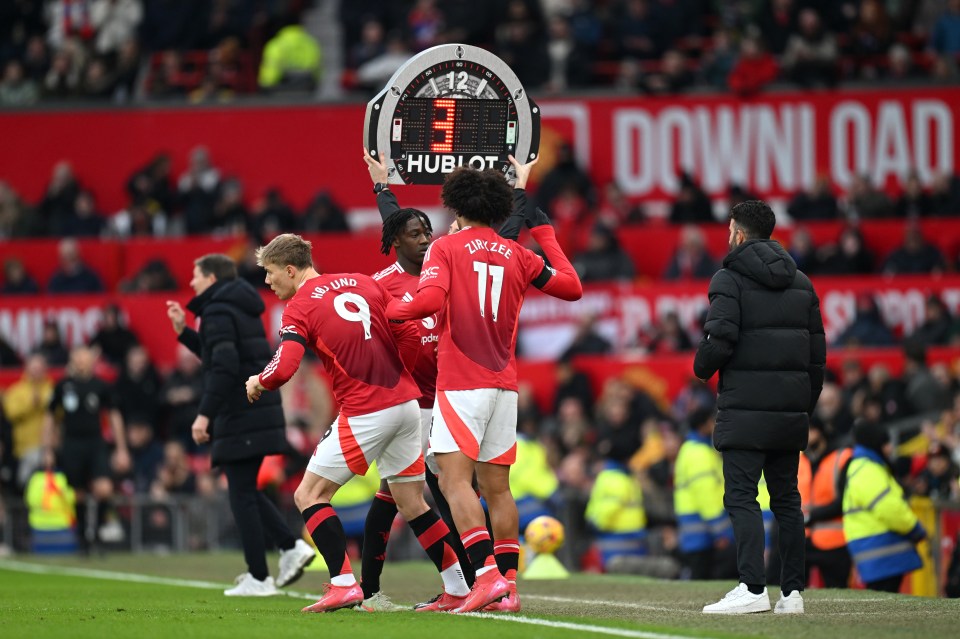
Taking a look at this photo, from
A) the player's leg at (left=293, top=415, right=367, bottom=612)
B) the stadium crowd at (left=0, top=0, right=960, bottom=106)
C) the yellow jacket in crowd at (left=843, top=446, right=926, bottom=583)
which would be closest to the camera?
the player's leg at (left=293, top=415, right=367, bottom=612)

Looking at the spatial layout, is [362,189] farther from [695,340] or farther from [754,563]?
[754,563]

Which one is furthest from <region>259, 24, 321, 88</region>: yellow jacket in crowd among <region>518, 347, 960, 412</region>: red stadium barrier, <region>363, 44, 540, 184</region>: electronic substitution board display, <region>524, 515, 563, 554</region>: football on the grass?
<region>363, 44, 540, 184</region>: electronic substitution board display

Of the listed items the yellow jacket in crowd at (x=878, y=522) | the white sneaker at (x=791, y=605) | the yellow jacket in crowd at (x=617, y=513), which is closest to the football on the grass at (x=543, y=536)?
the yellow jacket in crowd at (x=617, y=513)

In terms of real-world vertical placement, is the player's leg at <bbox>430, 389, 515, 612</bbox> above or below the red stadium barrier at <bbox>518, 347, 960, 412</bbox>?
below

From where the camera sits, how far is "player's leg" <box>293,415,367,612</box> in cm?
923

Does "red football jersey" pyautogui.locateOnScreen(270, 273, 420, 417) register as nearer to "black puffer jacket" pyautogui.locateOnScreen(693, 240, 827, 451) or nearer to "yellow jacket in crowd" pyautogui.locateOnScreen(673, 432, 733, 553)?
"black puffer jacket" pyautogui.locateOnScreen(693, 240, 827, 451)

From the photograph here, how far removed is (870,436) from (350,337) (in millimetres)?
5167

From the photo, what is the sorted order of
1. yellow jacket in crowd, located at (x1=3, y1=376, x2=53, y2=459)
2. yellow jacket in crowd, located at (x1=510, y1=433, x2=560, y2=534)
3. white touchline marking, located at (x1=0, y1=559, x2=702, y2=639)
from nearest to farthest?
white touchline marking, located at (x1=0, y1=559, x2=702, y2=639) → yellow jacket in crowd, located at (x1=510, y1=433, x2=560, y2=534) → yellow jacket in crowd, located at (x1=3, y1=376, x2=53, y2=459)

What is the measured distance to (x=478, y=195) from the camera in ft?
30.0

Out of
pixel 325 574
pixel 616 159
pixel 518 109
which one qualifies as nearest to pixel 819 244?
pixel 616 159

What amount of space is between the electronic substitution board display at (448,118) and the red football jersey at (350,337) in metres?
1.13

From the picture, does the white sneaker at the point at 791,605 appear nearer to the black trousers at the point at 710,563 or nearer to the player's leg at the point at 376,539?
the player's leg at the point at 376,539

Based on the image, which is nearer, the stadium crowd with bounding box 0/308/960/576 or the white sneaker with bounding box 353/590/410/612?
the white sneaker with bounding box 353/590/410/612

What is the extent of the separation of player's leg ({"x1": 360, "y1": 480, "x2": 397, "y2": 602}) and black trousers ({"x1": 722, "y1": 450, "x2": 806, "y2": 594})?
1.97m
